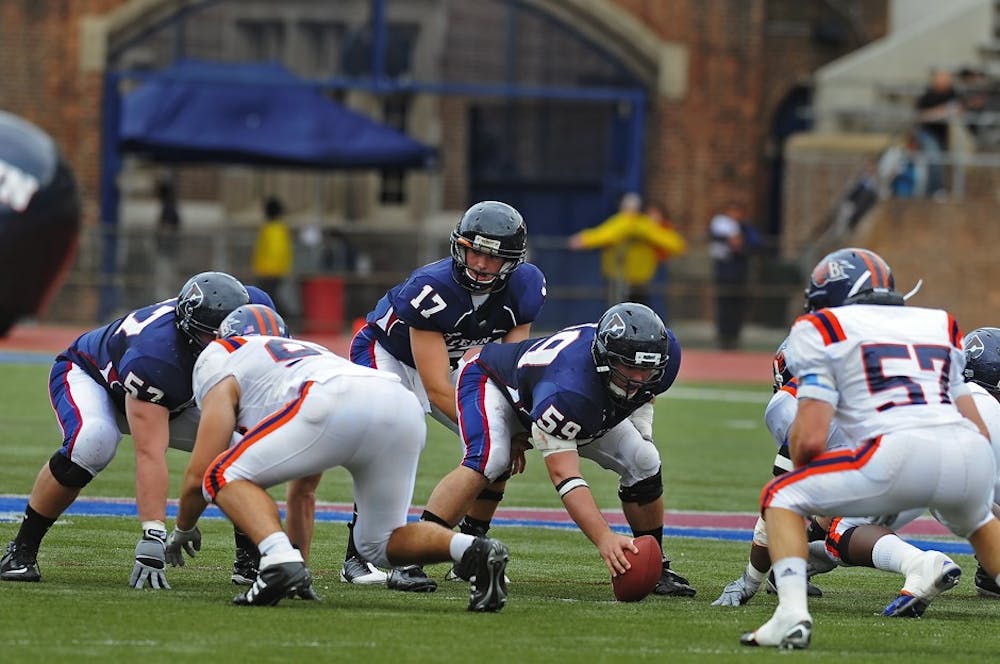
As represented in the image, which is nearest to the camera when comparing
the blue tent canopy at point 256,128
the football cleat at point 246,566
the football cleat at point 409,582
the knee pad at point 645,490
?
the football cleat at point 246,566

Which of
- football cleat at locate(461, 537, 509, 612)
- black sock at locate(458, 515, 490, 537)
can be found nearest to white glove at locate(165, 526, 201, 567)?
football cleat at locate(461, 537, 509, 612)

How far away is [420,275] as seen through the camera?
29.4 feet

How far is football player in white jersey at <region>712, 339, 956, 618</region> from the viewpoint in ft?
25.0

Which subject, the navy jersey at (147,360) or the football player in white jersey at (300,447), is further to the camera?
the navy jersey at (147,360)

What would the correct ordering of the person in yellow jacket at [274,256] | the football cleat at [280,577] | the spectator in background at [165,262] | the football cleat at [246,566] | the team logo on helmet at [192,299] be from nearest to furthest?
the football cleat at [280,577], the team logo on helmet at [192,299], the football cleat at [246,566], the person in yellow jacket at [274,256], the spectator in background at [165,262]

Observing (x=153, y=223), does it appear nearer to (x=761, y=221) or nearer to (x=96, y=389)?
(x=761, y=221)

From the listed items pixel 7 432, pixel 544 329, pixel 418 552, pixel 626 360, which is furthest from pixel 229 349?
pixel 544 329

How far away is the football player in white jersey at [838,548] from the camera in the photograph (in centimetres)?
761

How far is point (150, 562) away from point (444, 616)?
1.19 m

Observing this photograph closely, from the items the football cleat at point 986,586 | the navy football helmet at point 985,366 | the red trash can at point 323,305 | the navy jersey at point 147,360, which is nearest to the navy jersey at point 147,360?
the navy jersey at point 147,360

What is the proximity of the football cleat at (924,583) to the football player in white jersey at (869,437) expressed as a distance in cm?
46

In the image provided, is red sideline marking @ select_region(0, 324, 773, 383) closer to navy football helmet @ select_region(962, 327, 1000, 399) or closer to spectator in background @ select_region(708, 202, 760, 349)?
spectator in background @ select_region(708, 202, 760, 349)

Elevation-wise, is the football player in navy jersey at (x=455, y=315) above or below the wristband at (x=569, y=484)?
above

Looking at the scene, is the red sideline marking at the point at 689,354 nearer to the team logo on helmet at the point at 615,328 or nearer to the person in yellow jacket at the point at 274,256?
the person in yellow jacket at the point at 274,256
